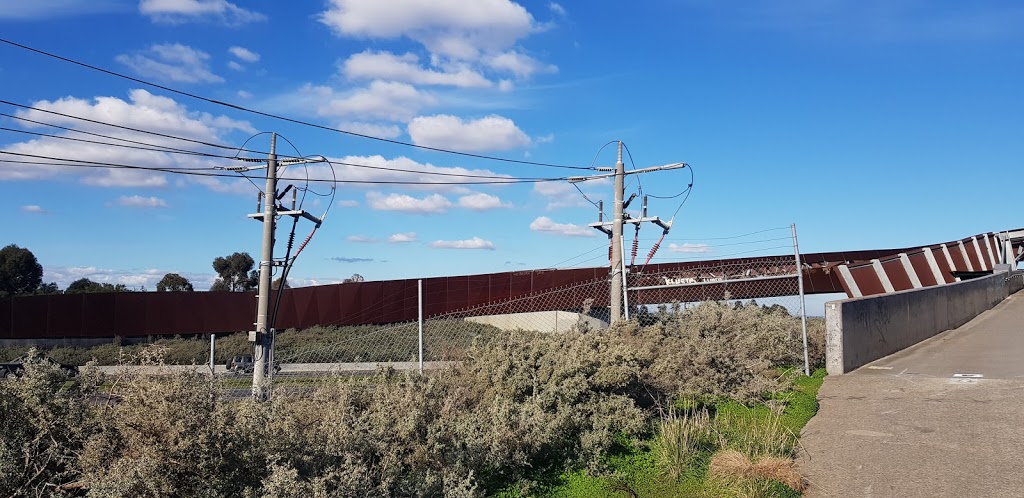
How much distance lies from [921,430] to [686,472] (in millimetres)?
3073

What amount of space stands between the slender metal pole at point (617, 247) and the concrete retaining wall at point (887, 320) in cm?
363

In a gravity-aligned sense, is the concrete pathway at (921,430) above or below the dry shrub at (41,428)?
below

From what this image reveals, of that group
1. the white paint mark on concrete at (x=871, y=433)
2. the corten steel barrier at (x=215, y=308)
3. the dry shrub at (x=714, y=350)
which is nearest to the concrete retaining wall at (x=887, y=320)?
the dry shrub at (x=714, y=350)

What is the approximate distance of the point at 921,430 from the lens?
806 centimetres

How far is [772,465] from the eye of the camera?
21.3 ft

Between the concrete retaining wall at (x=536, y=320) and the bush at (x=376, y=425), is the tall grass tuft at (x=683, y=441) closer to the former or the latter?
the bush at (x=376, y=425)

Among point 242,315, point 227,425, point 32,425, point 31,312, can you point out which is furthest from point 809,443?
point 31,312

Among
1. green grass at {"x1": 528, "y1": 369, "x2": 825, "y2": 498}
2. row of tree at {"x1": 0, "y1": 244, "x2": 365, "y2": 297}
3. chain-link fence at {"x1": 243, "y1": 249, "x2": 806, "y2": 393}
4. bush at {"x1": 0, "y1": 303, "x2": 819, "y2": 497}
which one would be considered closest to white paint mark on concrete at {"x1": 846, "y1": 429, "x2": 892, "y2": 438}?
green grass at {"x1": 528, "y1": 369, "x2": 825, "y2": 498}

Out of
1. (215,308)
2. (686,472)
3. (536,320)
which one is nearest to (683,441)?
(686,472)

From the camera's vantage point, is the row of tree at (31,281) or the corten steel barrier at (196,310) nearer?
the corten steel barrier at (196,310)

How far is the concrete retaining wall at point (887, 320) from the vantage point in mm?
12344

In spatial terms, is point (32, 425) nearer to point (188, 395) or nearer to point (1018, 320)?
point (188, 395)

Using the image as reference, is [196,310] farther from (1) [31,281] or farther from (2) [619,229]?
(1) [31,281]

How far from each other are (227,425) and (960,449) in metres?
6.60
